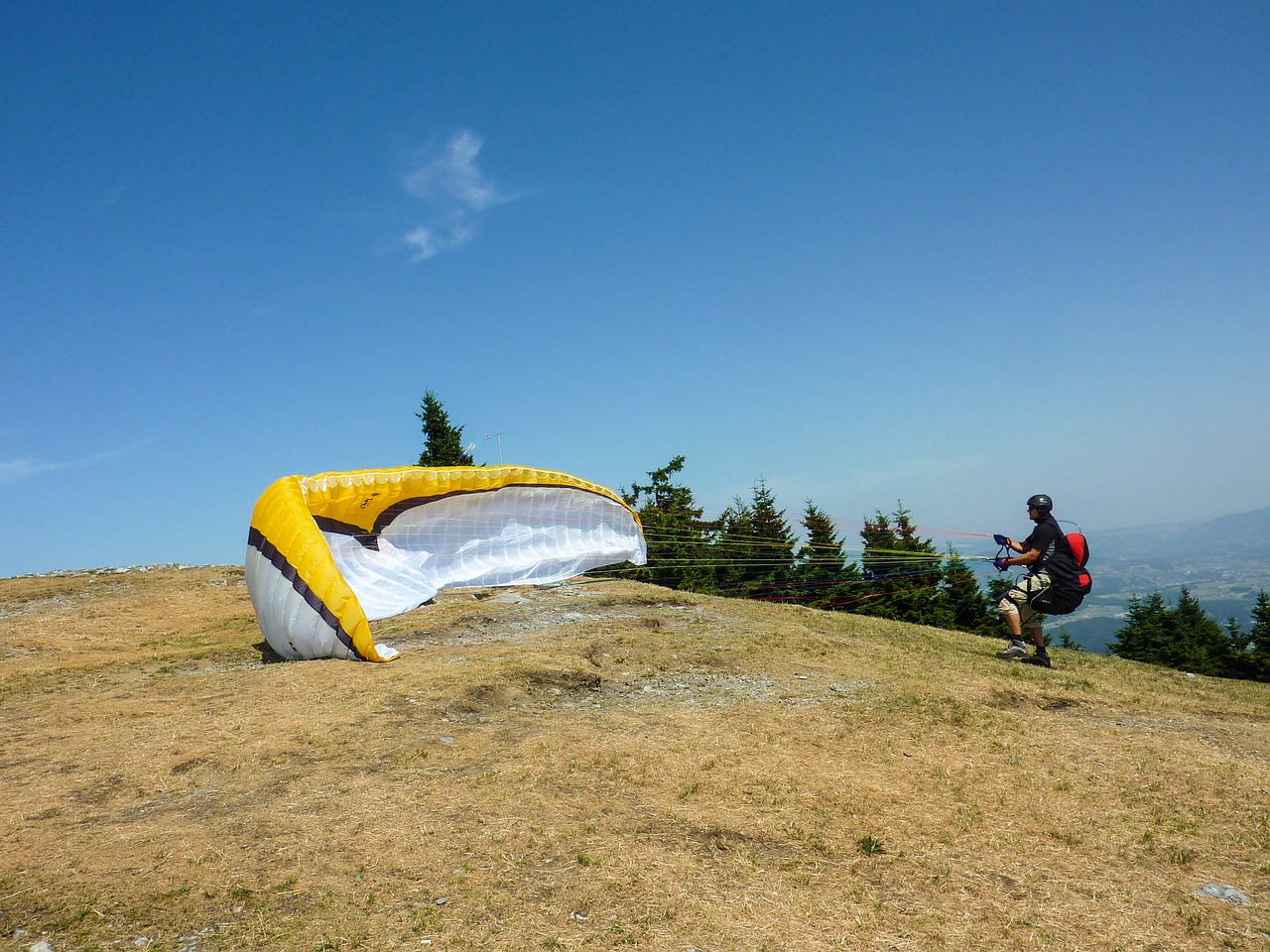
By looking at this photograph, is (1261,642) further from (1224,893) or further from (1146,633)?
(1224,893)

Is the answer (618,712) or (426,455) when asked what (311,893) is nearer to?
(618,712)

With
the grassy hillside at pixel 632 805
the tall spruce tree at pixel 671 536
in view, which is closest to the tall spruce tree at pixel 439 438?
the tall spruce tree at pixel 671 536

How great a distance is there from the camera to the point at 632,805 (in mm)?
6867

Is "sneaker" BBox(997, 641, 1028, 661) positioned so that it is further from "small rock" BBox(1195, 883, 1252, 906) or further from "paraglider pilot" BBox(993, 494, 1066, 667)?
"small rock" BBox(1195, 883, 1252, 906)

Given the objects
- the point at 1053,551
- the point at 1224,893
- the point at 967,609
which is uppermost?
the point at 1053,551

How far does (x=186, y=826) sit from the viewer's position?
6238 millimetres

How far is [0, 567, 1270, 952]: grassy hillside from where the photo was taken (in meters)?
5.10

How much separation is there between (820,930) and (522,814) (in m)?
2.68

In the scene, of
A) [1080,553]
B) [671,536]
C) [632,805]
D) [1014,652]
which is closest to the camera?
[632,805]

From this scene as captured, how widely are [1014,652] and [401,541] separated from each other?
39.8 feet

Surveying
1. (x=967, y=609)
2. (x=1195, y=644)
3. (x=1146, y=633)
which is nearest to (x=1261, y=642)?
(x=1195, y=644)

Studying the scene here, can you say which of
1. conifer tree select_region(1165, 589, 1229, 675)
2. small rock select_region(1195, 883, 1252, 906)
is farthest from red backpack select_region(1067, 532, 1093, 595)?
conifer tree select_region(1165, 589, 1229, 675)

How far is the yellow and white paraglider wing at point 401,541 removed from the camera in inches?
476

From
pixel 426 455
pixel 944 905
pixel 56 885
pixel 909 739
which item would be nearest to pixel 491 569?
pixel 909 739
